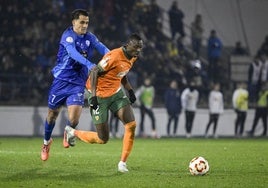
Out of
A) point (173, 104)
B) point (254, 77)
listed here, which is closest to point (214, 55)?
point (254, 77)

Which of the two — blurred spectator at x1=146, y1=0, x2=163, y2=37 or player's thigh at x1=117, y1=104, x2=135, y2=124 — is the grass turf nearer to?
player's thigh at x1=117, y1=104, x2=135, y2=124

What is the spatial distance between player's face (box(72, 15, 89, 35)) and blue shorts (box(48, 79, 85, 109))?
3.26 ft

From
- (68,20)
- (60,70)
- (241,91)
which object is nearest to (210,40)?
(241,91)

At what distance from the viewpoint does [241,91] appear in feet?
94.8

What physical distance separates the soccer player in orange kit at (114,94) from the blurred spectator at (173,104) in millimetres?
16017

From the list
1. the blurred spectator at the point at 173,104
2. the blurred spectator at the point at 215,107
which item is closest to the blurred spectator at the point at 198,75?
the blurred spectator at the point at 215,107

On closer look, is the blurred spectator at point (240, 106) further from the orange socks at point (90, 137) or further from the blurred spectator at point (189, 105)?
the orange socks at point (90, 137)

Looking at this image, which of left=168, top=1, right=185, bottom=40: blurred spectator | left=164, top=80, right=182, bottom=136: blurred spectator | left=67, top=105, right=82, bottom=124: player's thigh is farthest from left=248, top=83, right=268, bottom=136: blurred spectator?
left=67, top=105, right=82, bottom=124: player's thigh

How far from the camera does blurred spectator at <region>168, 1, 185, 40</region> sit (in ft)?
102

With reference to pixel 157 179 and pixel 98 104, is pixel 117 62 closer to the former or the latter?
pixel 98 104

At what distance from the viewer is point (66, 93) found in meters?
13.1

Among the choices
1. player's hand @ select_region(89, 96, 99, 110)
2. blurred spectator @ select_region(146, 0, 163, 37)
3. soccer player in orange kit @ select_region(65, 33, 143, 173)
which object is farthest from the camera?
blurred spectator @ select_region(146, 0, 163, 37)

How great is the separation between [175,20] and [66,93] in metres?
18.9

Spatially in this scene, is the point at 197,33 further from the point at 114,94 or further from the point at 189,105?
the point at 114,94
